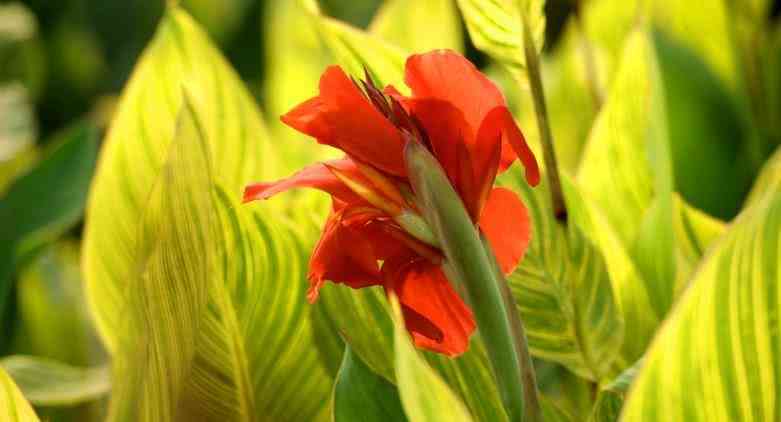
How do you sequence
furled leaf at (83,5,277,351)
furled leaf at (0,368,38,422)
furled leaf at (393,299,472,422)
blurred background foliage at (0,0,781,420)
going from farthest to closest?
blurred background foliage at (0,0,781,420) → furled leaf at (83,5,277,351) → furled leaf at (0,368,38,422) → furled leaf at (393,299,472,422)

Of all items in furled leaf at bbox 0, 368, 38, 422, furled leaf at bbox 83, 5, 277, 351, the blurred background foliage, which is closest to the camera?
furled leaf at bbox 0, 368, 38, 422

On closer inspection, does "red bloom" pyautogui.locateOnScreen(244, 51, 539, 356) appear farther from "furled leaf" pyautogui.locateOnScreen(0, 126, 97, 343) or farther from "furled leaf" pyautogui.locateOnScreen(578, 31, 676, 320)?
"furled leaf" pyautogui.locateOnScreen(0, 126, 97, 343)

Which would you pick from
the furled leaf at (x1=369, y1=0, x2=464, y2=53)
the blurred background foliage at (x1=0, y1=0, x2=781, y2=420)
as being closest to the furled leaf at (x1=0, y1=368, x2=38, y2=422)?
the blurred background foliage at (x1=0, y1=0, x2=781, y2=420)

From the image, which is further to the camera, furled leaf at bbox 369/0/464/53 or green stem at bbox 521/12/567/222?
furled leaf at bbox 369/0/464/53

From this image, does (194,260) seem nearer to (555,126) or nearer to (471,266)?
(471,266)

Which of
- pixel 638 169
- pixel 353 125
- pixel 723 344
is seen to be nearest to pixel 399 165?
pixel 353 125

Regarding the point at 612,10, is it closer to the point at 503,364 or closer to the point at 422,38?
the point at 422,38
